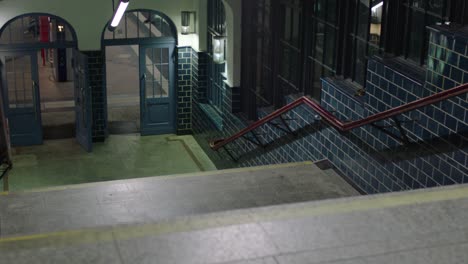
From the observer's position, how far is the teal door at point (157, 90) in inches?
581

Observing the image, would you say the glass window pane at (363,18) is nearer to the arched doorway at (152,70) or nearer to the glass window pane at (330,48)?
the glass window pane at (330,48)

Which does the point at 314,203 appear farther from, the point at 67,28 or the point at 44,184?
the point at 67,28

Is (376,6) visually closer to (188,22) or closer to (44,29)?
(188,22)

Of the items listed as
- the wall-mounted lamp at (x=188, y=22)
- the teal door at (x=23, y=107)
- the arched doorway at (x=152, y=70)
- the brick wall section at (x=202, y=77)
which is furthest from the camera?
the arched doorway at (x=152, y=70)

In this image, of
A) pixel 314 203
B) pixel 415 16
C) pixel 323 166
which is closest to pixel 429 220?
pixel 314 203

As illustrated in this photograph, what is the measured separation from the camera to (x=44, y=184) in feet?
41.7

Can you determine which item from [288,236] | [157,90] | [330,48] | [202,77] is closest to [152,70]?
[157,90]

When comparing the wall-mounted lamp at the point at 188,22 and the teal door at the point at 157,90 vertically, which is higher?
the wall-mounted lamp at the point at 188,22

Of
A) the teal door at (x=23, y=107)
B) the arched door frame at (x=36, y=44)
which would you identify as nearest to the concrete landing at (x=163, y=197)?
the arched door frame at (x=36, y=44)

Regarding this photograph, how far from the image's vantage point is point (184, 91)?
15.0m

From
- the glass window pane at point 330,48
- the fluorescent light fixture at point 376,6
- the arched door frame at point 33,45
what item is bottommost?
the arched door frame at point 33,45

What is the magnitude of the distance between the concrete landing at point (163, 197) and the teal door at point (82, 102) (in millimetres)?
5434

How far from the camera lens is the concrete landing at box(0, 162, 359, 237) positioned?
747cm

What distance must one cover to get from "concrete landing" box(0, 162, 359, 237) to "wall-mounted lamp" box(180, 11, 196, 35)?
229 inches
